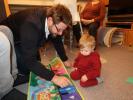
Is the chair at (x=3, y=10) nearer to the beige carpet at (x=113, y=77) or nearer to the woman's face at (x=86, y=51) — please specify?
the beige carpet at (x=113, y=77)

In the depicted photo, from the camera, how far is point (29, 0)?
3203mm

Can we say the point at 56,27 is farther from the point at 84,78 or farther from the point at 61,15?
the point at 84,78

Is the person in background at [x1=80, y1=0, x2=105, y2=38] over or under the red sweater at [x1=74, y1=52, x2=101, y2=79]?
over

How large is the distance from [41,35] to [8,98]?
537 millimetres

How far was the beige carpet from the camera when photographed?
1.49 meters

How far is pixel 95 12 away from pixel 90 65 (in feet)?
A: 5.70

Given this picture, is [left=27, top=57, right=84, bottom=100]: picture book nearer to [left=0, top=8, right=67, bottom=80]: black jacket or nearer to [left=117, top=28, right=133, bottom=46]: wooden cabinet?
[left=0, top=8, right=67, bottom=80]: black jacket

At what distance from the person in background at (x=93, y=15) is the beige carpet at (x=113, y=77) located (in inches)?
19.8

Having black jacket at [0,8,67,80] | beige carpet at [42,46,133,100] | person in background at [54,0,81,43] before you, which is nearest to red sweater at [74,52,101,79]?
beige carpet at [42,46,133,100]

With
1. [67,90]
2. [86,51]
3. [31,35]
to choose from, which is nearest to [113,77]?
[86,51]

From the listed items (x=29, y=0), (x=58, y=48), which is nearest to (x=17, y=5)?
(x=29, y=0)

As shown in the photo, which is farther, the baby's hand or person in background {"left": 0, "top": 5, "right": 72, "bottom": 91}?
the baby's hand

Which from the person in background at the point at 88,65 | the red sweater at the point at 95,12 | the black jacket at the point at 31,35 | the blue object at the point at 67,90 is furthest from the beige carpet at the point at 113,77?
the red sweater at the point at 95,12

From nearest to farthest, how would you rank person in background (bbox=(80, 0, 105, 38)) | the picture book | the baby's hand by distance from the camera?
the picture book
the baby's hand
person in background (bbox=(80, 0, 105, 38))
